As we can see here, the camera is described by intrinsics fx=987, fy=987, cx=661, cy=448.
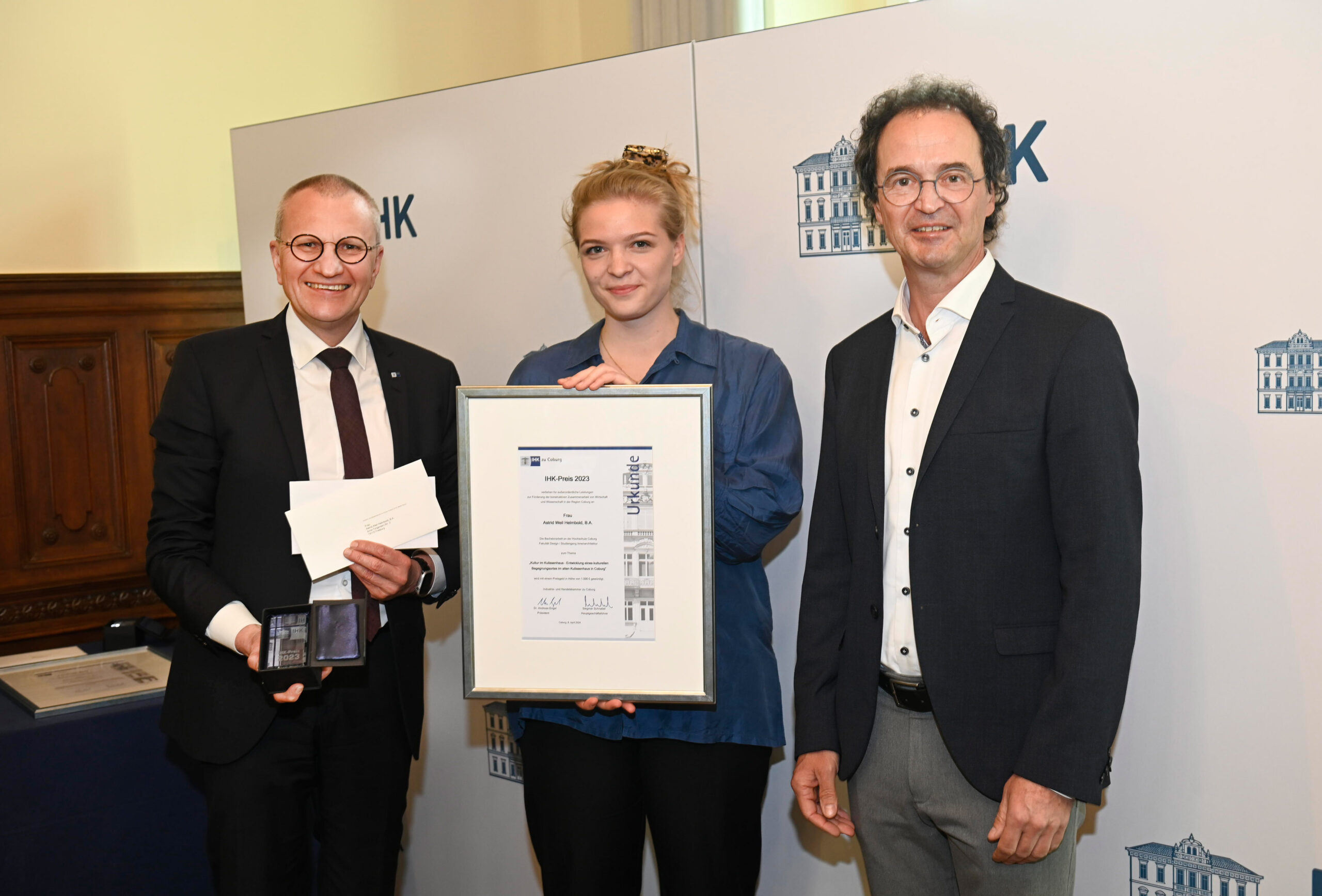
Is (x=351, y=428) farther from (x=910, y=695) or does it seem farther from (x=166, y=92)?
(x=166, y=92)

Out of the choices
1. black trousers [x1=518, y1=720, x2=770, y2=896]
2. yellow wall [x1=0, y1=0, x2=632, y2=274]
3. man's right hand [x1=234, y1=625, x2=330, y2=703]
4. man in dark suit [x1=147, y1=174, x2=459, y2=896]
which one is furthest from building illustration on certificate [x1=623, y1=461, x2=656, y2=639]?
yellow wall [x1=0, y1=0, x2=632, y2=274]

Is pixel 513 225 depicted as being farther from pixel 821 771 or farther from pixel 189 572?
pixel 821 771

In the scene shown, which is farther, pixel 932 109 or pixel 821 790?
pixel 821 790

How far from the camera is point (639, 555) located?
1790 millimetres

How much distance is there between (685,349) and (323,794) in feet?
3.87

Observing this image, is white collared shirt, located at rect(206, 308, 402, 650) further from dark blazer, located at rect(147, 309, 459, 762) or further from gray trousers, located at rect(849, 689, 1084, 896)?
gray trousers, located at rect(849, 689, 1084, 896)

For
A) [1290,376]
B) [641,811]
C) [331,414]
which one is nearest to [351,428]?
[331,414]

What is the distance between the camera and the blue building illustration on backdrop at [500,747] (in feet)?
9.60

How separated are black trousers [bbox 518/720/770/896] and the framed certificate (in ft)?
0.54

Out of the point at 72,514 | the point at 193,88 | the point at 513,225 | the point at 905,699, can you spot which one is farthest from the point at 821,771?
the point at 193,88

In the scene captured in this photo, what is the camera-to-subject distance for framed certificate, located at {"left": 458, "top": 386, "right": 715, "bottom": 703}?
1.76 m

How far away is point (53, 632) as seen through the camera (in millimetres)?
3395

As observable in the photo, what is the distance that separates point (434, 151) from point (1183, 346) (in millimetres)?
2067

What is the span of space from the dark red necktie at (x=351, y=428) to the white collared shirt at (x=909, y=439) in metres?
1.01
